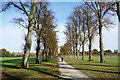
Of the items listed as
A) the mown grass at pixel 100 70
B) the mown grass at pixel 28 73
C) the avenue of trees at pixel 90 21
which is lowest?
the mown grass at pixel 100 70

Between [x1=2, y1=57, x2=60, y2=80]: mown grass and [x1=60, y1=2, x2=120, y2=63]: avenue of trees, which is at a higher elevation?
[x1=60, y1=2, x2=120, y2=63]: avenue of trees

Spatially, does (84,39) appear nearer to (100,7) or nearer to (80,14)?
(80,14)

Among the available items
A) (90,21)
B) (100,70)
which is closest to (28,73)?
(100,70)

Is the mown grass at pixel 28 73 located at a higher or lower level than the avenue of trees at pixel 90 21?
lower

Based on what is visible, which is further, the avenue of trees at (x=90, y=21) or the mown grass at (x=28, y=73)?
the avenue of trees at (x=90, y=21)

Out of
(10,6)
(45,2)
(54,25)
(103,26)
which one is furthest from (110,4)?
(10,6)

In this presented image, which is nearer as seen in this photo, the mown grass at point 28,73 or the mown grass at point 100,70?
the mown grass at point 28,73

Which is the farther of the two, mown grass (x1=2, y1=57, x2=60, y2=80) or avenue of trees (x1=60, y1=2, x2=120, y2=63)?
avenue of trees (x1=60, y1=2, x2=120, y2=63)

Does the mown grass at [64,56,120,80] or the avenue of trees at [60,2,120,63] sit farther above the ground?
the avenue of trees at [60,2,120,63]

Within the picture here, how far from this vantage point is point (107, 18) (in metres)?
21.0

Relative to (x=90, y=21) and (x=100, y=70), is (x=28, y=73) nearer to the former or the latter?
(x=100, y=70)

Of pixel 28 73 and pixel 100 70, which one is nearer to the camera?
pixel 28 73

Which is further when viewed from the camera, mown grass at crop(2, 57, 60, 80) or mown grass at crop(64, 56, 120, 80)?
mown grass at crop(64, 56, 120, 80)

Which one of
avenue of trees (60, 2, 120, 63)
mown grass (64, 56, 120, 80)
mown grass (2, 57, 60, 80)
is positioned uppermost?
avenue of trees (60, 2, 120, 63)
